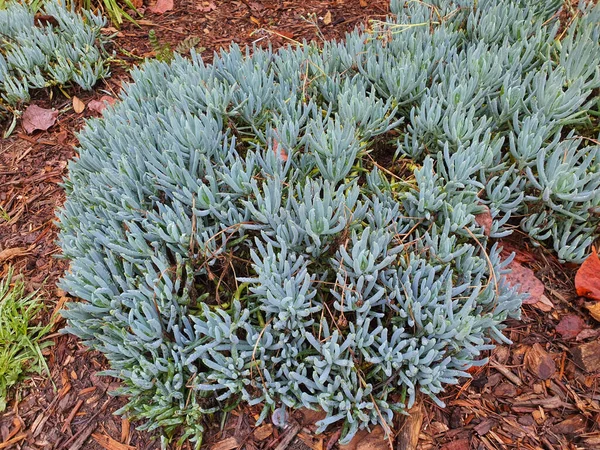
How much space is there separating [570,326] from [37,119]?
351 cm

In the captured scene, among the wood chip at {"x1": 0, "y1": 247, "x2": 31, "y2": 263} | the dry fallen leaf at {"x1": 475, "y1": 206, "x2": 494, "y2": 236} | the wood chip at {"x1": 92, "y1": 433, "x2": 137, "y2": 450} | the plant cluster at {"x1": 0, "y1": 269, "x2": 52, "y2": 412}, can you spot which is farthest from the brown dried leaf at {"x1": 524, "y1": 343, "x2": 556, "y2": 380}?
the wood chip at {"x1": 0, "y1": 247, "x2": 31, "y2": 263}

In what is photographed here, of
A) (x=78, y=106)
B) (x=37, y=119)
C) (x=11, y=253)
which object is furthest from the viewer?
(x=78, y=106)

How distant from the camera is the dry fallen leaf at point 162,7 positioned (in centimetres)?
433

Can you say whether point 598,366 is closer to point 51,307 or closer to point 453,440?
point 453,440

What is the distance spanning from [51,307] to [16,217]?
2.65 feet

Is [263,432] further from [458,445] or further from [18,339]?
[18,339]

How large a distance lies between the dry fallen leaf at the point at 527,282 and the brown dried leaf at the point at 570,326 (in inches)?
5.3

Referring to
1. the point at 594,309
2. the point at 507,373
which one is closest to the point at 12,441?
the point at 507,373

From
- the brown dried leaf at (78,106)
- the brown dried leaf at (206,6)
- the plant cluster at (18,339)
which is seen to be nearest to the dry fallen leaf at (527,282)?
the plant cluster at (18,339)

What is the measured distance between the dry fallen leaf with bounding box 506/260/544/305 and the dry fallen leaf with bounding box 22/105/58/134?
3.13m

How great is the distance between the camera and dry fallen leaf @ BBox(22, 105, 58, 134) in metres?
3.47

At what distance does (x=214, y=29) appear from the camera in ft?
13.5

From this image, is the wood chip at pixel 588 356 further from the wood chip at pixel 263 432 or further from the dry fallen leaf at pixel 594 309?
the wood chip at pixel 263 432

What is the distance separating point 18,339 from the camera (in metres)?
2.40
